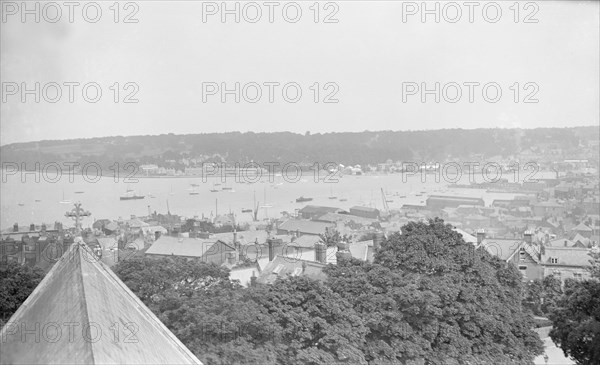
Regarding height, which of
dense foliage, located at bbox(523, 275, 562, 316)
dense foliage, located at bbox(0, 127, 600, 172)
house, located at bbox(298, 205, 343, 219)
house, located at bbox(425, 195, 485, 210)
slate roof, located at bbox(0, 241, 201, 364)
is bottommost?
dense foliage, located at bbox(523, 275, 562, 316)

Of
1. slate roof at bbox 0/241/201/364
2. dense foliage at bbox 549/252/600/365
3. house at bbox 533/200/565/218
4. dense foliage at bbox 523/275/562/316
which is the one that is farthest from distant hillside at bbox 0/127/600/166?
slate roof at bbox 0/241/201/364

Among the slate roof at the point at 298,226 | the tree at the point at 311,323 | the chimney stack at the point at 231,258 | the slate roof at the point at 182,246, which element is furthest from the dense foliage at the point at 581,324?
the slate roof at the point at 298,226

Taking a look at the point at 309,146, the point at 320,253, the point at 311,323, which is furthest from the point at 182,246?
the point at 311,323

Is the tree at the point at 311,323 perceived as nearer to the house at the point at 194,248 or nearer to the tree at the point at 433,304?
the tree at the point at 433,304

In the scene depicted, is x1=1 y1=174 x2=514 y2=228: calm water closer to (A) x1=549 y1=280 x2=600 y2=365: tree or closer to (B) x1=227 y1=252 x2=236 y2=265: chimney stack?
(B) x1=227 y1=252 x2=236 y2=265: chimney stack

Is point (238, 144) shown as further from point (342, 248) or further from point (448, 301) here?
point (448, 301)

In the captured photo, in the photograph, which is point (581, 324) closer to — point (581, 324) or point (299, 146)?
point (581, 324)

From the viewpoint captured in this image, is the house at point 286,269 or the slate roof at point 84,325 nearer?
the slate roof at point 84,325

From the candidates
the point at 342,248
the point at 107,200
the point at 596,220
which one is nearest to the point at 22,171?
the point at 107,200

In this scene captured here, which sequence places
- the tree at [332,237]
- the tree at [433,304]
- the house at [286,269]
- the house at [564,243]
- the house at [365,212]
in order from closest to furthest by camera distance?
the tree at [433,304] → the house at [286,269] → the tree at [332,237] → the house at [564,243] → the house at [365,212]
